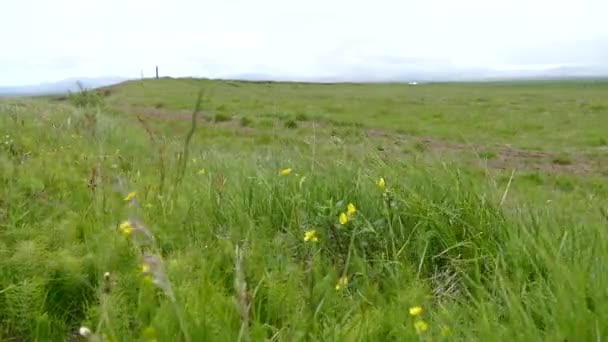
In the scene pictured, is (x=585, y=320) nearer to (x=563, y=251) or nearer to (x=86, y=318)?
(x=563, y=251)

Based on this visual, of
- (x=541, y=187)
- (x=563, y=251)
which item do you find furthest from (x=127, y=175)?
(x=541, y=187)

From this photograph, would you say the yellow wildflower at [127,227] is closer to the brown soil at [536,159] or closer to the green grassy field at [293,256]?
the green grassy field at [293,256]

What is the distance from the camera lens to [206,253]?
2508mm

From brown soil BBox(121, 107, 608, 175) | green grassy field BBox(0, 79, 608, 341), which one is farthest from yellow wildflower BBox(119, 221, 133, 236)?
brown soil BBox(121, 107, 608, 175)

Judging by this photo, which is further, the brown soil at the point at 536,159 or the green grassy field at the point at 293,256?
the brown soil at the point at 536,159

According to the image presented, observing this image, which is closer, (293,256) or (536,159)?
(293,256)

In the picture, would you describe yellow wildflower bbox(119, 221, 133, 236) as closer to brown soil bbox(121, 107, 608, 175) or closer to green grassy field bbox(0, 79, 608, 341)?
green grassy field bbox(0, 79, 608, 341)

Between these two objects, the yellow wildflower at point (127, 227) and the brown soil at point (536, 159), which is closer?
the yellow wildflower at point (127, 227)

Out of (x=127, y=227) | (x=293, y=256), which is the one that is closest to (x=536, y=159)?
(x=293, y=256)

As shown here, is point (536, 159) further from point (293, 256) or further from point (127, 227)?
point (127, 227)

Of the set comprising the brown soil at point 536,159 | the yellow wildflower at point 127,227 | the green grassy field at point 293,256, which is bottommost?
the brown soil at point 536,159

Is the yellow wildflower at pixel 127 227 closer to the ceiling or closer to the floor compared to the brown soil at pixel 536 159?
closer to the ceiling

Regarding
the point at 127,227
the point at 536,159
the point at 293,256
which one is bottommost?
the point at 536,159

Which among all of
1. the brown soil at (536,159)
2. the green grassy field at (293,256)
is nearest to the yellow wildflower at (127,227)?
the green grassy field at (293,256)
